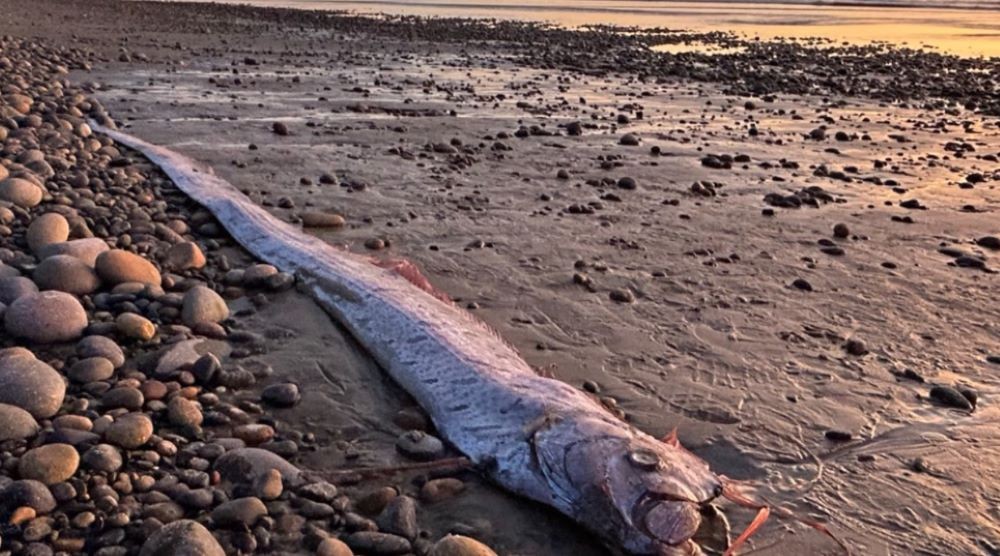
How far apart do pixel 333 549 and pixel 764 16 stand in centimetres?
4597

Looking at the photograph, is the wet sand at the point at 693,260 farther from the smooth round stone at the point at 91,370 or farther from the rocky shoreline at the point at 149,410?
the smooth round stone at the point at 91,370

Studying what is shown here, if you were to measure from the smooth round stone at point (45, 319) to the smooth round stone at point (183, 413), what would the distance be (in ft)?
3.56

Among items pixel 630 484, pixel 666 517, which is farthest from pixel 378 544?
pixel 666 517

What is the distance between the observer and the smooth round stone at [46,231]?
6191 millimetres

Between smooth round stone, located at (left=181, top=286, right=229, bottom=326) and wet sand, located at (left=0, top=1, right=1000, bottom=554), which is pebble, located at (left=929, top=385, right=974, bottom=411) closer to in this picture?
wet sand, located at (left=0, top=1, right=1000, bottom=554)

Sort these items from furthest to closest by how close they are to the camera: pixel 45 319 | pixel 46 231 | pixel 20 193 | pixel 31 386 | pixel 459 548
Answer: pixel 20 193 < pixel 46 231 < pixel 45 319 < pixel 31 386 < pixel 459 548

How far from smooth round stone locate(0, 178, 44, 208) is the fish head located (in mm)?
5454

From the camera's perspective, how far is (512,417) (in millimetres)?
4020

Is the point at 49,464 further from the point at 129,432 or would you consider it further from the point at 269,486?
the point at 269,486

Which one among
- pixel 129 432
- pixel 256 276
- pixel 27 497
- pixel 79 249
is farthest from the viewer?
pixel 256 276

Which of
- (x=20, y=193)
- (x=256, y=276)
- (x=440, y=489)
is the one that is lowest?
(x=440, y=489)

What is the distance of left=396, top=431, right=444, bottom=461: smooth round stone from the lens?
4.10 m

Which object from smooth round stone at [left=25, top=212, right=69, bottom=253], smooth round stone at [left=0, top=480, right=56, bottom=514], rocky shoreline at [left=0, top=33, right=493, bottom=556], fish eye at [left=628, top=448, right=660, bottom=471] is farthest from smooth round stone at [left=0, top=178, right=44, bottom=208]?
fish eye at [left=628, top=448, right=660, bottom=471]

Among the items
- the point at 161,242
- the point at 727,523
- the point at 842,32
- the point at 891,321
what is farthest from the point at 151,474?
the point at 842,32
